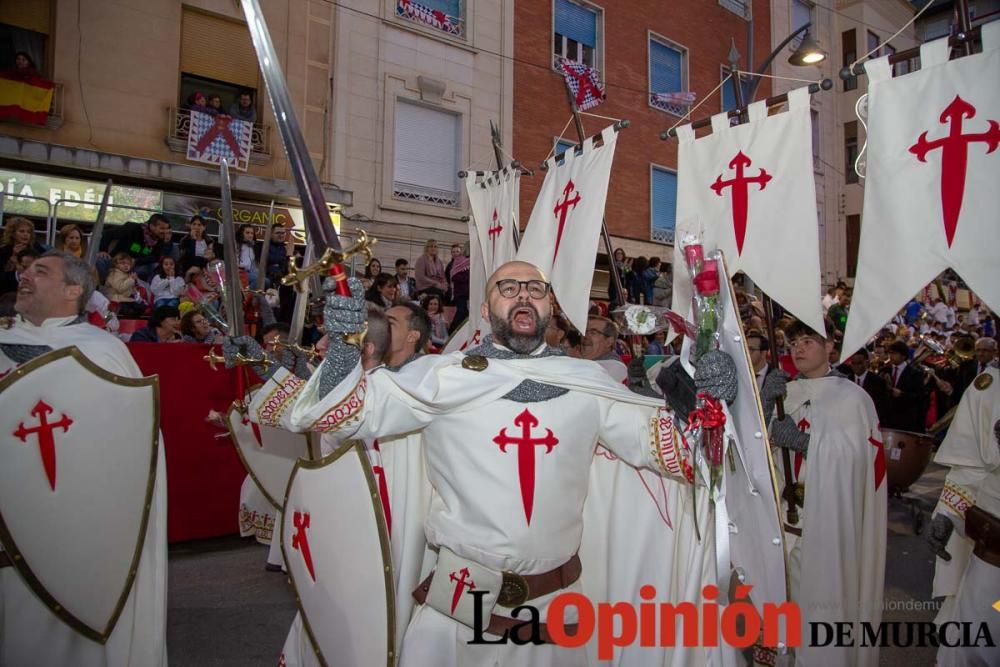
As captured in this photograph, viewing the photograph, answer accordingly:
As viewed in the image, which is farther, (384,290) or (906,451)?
(384,290)

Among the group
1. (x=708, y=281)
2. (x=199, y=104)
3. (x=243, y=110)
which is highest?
(x=243, y=110)

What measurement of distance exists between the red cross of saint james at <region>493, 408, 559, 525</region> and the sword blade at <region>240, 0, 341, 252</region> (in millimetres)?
855

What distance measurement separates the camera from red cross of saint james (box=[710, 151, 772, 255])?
330 centimetres

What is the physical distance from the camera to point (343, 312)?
206cm

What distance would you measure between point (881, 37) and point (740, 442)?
74.7 feet

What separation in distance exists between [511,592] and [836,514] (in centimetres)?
208

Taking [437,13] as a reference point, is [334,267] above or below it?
below

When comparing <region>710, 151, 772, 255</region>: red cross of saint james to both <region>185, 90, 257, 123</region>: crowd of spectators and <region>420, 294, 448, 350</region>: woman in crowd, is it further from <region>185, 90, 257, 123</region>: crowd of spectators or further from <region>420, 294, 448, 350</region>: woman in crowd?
<region>185, 90, 257, 123</region>: crowd of spectators

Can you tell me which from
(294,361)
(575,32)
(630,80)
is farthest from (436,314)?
(630,80)

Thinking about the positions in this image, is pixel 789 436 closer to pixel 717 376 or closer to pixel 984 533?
pixel 984 533

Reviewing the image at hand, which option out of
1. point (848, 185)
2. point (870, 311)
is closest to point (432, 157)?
point (870, 311)

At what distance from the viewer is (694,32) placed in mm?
17422

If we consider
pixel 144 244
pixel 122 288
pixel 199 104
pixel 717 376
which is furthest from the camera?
pixel 199 104

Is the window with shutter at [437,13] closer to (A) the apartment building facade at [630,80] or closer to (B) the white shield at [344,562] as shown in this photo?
(A) the apartment building facade at [630,80]
